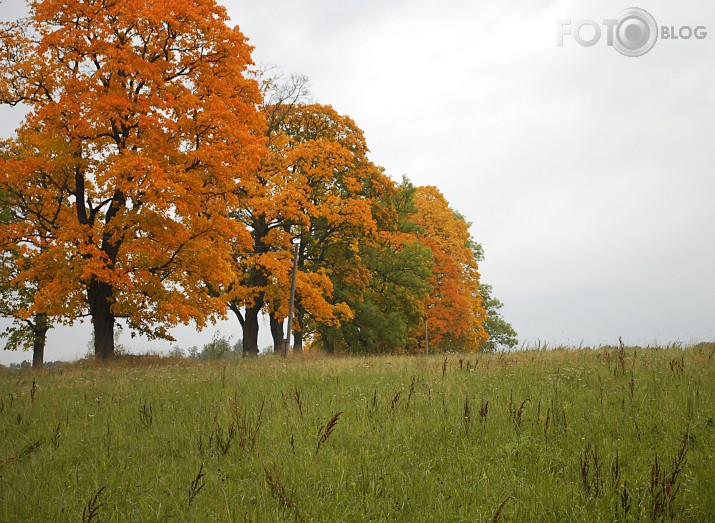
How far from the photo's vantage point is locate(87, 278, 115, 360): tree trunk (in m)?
17.6

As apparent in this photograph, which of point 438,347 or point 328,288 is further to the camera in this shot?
point 438,347

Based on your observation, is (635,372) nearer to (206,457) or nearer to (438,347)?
(206,457)

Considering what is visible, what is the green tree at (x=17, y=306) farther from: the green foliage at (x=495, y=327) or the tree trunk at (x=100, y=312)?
the green foliage at (x=495, y=327)

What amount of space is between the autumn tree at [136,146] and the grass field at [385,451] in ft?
24.7

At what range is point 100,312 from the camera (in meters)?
17.6

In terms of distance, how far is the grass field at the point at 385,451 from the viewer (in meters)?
4.40

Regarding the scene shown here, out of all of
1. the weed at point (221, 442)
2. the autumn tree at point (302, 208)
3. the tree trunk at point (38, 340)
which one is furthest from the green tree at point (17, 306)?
the weed at point (221, 442)

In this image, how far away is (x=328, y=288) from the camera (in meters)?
23.1

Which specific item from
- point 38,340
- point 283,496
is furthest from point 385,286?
point 283,496

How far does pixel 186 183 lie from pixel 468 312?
2511 cm

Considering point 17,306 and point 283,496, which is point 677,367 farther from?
point 17,306

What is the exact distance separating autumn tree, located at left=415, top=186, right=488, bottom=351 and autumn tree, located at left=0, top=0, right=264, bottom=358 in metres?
18.8

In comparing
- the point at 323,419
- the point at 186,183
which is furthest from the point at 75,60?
the point at 323,419

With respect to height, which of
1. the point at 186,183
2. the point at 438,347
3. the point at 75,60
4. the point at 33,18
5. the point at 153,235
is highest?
the point at 33,18
